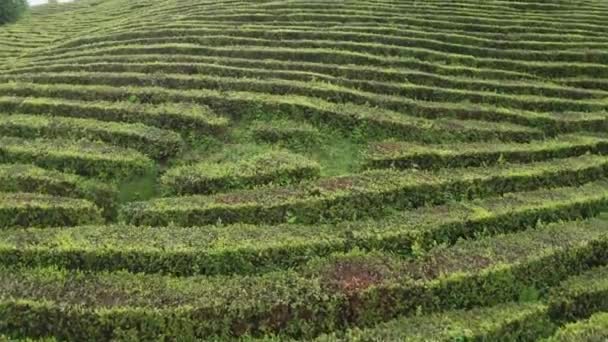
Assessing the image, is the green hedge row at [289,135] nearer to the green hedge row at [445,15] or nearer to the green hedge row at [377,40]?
the green hedge row at [377,40]

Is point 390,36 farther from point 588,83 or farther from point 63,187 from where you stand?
point 63,187

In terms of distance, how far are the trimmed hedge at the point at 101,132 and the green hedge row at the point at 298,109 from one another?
591 mm

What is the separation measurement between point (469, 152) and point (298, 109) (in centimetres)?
386

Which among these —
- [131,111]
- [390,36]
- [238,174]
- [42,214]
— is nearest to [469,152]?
[238,174]

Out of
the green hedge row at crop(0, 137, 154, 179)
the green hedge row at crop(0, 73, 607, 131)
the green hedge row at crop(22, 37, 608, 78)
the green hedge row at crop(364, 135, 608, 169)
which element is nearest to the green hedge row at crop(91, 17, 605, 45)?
the green hedge row at crop(22, 37, 608, 78)

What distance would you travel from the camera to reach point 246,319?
8000 mm

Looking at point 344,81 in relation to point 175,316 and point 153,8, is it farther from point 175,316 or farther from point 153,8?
point 153,8

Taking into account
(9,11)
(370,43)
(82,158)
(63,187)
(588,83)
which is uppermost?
(9,11)

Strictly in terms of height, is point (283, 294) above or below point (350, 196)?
below

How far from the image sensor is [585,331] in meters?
7.86

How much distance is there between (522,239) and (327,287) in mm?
3324

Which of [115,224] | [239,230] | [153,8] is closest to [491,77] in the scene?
[239,230]

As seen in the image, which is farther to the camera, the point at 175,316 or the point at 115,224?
the point at 115,224

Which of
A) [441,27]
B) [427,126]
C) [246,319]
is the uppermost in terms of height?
[441,27]
